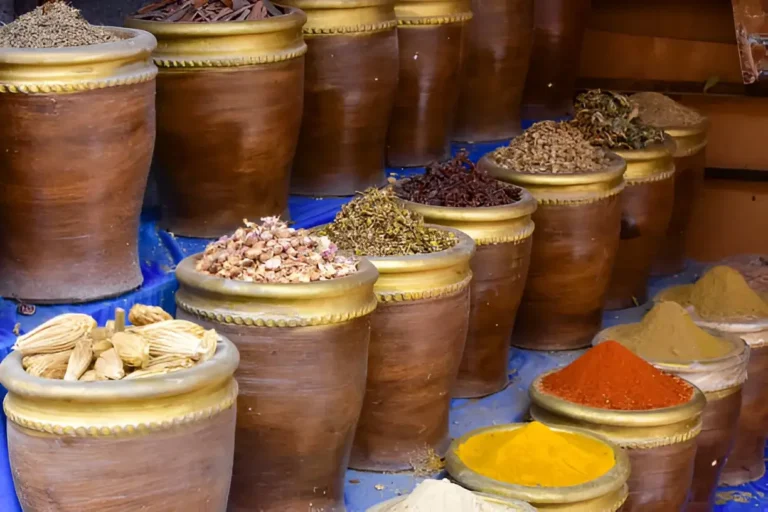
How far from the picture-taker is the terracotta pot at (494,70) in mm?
3934

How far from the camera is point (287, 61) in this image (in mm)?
2529

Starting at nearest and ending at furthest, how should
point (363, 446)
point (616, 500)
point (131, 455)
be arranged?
point (131, 455) < point (616, 500) < point (363, 446)

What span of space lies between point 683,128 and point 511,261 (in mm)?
1500

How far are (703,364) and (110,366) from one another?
5.79 feet

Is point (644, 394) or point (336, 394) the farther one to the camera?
point (644, 394)

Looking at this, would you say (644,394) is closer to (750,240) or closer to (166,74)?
(166,74)

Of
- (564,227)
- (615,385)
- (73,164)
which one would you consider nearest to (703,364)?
(615,385)

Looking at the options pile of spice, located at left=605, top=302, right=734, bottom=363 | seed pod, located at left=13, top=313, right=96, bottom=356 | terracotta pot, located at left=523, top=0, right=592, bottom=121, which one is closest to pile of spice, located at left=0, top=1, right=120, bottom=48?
seed pod, located at left=13, top=313, right=96, bottom=356

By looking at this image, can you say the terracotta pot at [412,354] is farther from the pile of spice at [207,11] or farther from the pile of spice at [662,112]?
the pile of spice at [662,112]

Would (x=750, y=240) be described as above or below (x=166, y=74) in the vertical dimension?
below

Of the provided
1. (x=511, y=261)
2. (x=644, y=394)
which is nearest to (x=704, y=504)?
(x=644, y=394)

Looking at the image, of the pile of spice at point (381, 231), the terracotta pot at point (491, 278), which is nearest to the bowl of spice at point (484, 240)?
the terracotta pot at point (491, 278)

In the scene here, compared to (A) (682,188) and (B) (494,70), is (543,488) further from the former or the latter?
(A) (682,188)

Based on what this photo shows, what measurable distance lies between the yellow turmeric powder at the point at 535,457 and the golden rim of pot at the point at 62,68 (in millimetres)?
986
